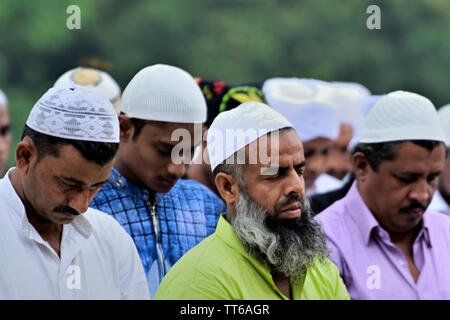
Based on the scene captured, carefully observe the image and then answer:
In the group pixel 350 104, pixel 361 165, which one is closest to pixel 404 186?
pixel 361 165

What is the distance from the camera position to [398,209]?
175 inches

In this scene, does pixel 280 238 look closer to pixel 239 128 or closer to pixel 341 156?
pixel 239 128

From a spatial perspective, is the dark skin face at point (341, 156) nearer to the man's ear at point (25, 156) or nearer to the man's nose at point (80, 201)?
the man's nose at point (80, 201)

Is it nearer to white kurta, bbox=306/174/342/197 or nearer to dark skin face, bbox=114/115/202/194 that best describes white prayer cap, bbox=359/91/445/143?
dark skin face, bbox=114/115/202/194

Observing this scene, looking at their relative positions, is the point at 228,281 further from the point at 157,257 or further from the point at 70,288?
the point at 157,257

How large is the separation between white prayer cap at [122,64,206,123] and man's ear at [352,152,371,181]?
0.80 metres

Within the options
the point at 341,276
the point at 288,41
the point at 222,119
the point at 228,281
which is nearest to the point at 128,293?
the point at 228,281

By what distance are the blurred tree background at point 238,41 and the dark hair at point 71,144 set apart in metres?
10.7

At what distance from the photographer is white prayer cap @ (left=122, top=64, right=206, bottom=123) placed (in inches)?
170

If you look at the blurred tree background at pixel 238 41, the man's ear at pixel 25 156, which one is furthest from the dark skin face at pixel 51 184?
the blurred tree background at pixel 238 41

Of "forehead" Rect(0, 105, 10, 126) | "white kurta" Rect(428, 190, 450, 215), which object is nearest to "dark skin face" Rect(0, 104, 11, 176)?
"forehead" Rect(0, 105, 10, 126)

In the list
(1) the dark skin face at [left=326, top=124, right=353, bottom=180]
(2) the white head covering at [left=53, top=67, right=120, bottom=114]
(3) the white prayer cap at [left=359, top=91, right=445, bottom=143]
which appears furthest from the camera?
(1) the dark skin face at [left=326, top=124, right=353, bottom=180]

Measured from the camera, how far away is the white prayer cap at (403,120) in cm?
441

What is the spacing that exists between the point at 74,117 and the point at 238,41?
13115mm
